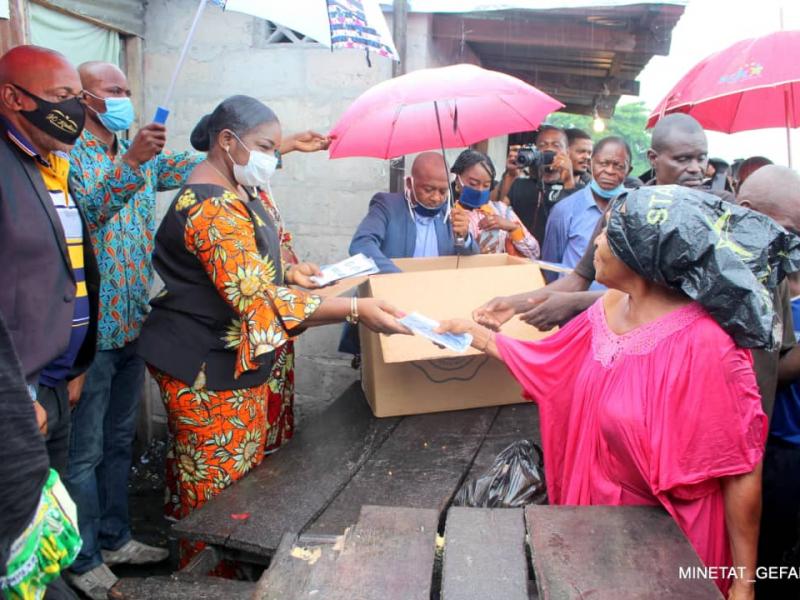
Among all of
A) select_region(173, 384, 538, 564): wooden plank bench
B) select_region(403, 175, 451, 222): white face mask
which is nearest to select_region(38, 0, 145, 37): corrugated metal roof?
select_region(403, 175, 451, 222): white face mask

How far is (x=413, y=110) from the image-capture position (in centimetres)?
391

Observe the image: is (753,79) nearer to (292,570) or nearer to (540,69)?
(292,570)

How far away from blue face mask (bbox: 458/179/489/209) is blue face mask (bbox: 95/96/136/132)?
1908mm

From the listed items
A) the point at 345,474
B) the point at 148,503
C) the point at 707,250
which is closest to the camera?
the point at 707,250

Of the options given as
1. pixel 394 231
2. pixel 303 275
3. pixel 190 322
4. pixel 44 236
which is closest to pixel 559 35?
pixel 394 231

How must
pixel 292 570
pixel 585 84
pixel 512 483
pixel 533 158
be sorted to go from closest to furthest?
1. pixel 292 570
2. pixel 512 483
3. pixel 533 158
4. pixel 585 84

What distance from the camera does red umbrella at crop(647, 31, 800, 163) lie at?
10.9 ft

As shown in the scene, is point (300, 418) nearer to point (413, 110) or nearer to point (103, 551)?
point (103, 551)

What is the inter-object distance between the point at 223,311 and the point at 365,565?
50.9 inches

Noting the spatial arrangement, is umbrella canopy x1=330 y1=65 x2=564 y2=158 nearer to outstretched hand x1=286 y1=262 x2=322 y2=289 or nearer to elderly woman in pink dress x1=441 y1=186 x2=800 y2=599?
outstretched hand x1=286 y1=262 x2=322 y2=289

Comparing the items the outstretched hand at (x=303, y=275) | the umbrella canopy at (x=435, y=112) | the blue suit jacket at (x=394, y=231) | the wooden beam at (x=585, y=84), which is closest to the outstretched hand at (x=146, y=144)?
the outstretched hand at (x=303, y=275)

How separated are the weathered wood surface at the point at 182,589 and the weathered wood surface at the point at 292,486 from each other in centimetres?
18

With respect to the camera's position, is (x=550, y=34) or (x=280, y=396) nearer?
(x=280, y=396)

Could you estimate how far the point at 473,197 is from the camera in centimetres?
399
